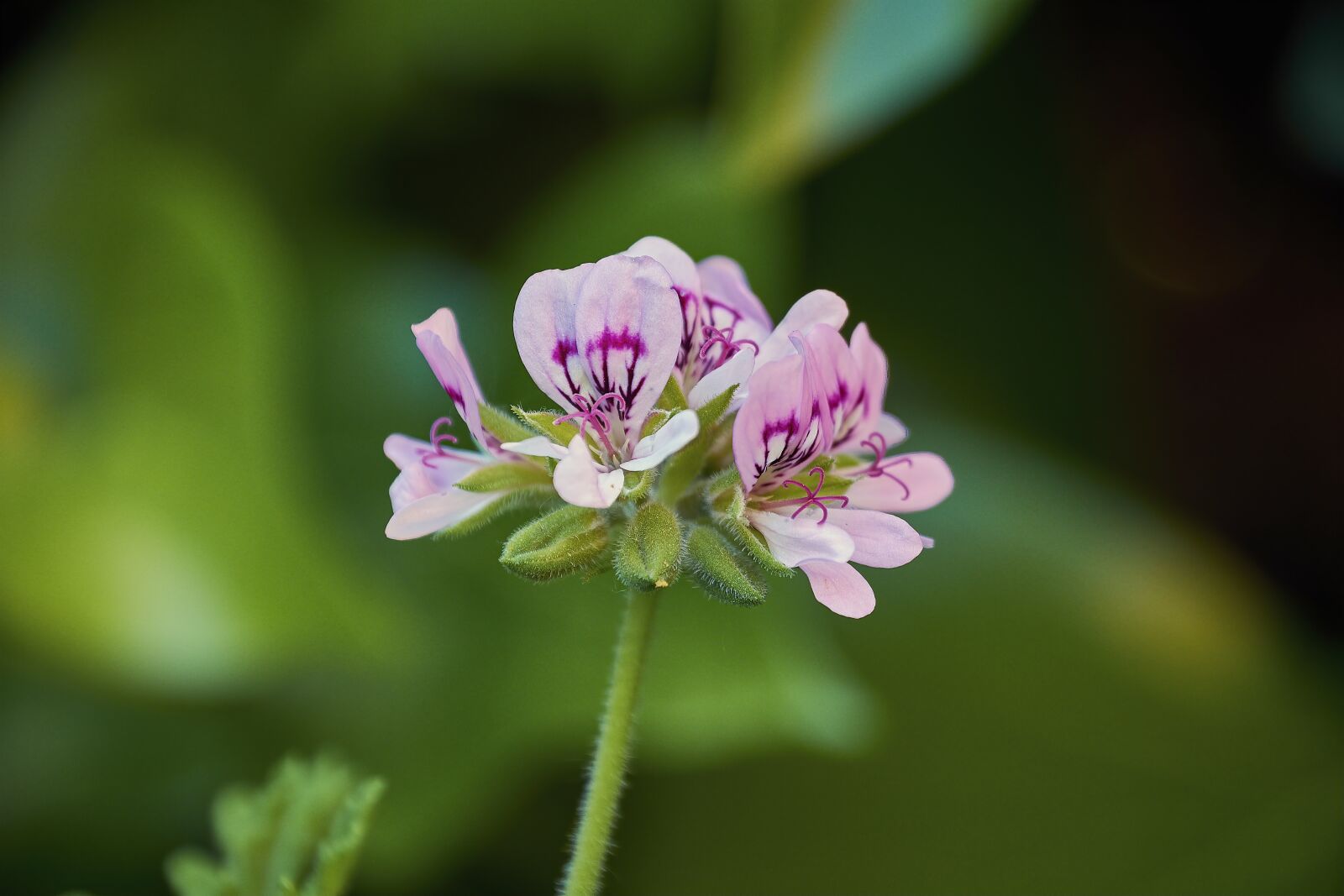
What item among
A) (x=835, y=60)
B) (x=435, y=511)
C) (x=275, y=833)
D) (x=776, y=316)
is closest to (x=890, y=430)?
(x=435, y=511)

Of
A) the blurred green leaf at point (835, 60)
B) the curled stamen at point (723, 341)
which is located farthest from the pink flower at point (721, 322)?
the blurred green leaf at point (835, 60)

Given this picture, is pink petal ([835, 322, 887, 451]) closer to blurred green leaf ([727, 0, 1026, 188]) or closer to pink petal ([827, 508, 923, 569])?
pink petal ([827, 508, 923, 569])

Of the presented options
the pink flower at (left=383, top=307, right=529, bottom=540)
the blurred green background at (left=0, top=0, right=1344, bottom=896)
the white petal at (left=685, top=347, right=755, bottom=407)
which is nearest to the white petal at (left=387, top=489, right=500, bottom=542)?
the pink flower at (left=383, top=307, right=529, bottom=540)

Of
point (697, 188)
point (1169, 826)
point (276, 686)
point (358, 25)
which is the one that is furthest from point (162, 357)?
point (1169, 826)

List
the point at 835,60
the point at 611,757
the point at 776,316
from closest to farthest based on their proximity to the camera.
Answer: the point at 611,757
the point at 835,60
the point at 776,316

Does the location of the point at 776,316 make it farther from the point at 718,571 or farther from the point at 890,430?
the point at 718,571

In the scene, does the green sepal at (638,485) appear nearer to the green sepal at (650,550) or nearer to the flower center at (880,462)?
the green sepal at (650,550)

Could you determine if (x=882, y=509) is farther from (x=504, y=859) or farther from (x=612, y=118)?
(x=612, y=118)
